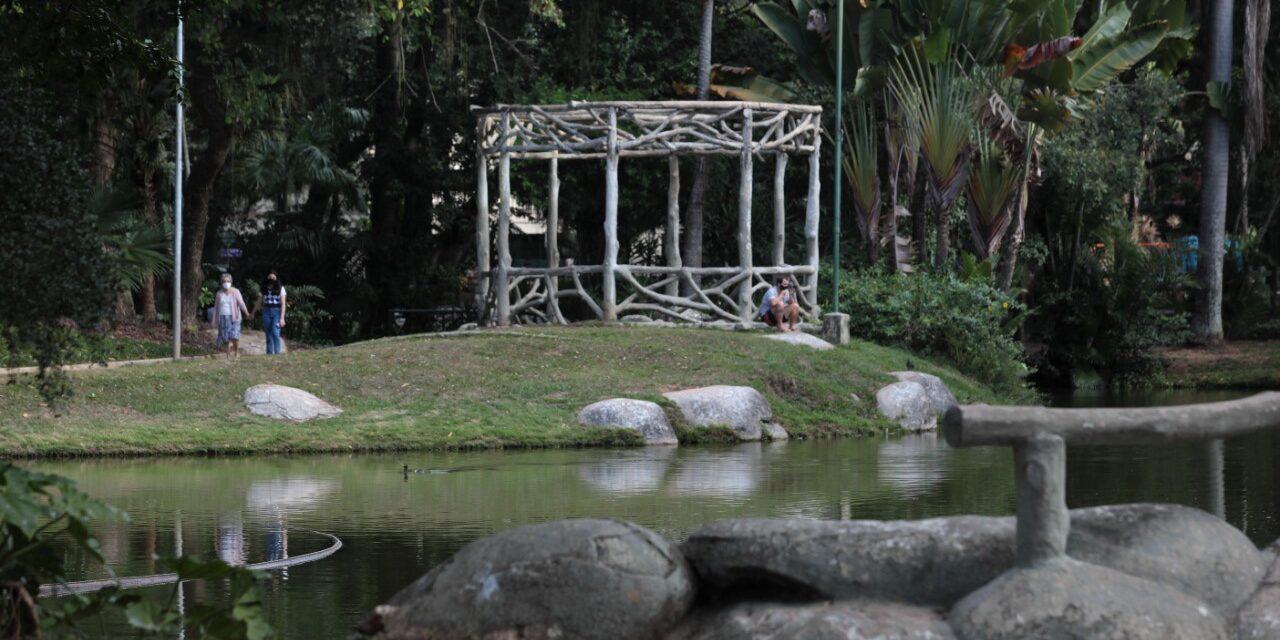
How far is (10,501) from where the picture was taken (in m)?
7.35

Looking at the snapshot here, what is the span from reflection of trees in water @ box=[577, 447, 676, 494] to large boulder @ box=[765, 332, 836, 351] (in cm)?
631

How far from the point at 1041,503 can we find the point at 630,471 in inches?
415

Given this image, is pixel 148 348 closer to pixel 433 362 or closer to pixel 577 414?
pixel 433 362

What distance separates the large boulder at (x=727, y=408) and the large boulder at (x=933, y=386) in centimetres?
337

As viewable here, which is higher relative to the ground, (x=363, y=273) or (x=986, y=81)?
(x=986, y=81)

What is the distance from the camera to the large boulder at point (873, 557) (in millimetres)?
8266

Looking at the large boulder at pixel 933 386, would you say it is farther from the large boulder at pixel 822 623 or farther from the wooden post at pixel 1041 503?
the wooden post at pixel 1041 503

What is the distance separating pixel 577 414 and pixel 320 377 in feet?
12.3

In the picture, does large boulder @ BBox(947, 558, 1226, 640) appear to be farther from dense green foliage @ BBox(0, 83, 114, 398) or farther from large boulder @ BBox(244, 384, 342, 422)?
large boulder @ BBox(244, 384, 342, 422)

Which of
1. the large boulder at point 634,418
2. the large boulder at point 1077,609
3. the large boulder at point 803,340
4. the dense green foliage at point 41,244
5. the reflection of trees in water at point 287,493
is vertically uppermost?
the dense green foliage at point 41,244

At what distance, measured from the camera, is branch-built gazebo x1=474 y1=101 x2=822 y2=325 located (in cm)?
2877

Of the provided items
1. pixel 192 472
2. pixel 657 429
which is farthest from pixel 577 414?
pixel 192 472

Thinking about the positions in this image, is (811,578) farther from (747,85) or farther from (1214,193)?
(1214,193)

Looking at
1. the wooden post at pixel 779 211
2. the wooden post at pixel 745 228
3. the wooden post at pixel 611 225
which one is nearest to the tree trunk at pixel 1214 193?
the wooden post at pixel 779 211
